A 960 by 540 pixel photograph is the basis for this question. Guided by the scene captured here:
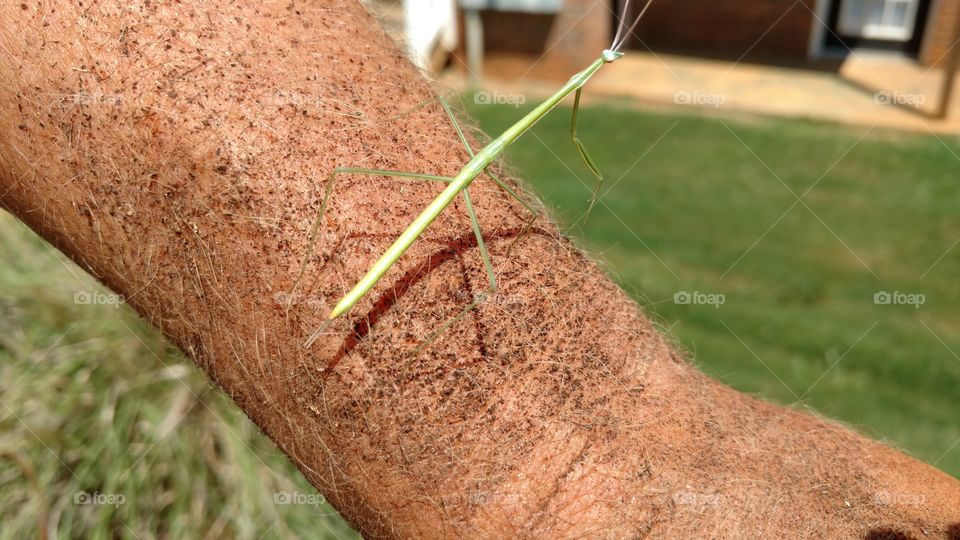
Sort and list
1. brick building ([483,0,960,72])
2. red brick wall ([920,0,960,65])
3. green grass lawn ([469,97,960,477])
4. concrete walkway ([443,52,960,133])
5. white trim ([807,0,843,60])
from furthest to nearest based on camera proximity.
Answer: white trim ([807,0,843,60]), brick building ([483,0,960,72]), red brick wall ([920,0,960,65]), concrete walkway ([443,52,960,133]), green grass lawn ([469,97,960,477])

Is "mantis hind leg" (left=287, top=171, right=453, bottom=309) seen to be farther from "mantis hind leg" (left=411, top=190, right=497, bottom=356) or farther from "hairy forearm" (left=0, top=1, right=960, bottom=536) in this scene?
"mantis hind leg" (left=411, top=190, right=497, bottom=356)

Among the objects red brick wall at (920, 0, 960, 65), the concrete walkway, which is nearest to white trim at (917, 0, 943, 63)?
red brick wall at (920, 0, 960, 65)

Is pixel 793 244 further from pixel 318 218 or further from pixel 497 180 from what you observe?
pixel 318 218

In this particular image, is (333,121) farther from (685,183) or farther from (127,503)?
(685,183)

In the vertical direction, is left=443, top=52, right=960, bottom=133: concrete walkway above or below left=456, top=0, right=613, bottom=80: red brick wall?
below

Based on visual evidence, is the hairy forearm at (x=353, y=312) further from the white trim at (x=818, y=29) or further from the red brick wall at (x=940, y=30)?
the white trim at (x=818, y=29)

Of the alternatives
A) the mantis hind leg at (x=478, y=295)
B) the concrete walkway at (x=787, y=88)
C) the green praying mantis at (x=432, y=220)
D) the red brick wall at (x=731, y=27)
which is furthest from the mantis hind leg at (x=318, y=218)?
the red brick wall at (x=731, y=27)

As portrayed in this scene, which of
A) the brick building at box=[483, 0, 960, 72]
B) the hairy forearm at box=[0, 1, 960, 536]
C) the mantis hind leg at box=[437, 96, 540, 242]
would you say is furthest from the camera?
the brick building at box=[483, 0, 960, 72]
